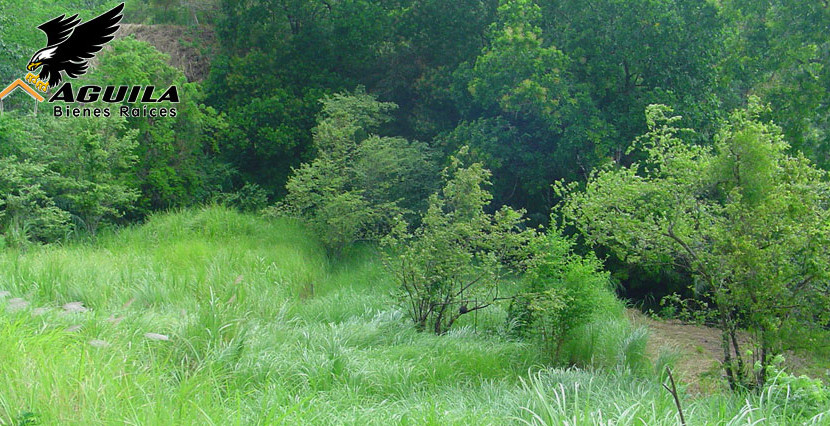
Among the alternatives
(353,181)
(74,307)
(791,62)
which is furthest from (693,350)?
(74,307)

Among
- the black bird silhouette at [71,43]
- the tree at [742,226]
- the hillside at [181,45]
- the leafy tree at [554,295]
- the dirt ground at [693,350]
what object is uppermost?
the hillside at [181,45]

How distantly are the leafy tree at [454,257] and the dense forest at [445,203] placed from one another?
0.14 feet

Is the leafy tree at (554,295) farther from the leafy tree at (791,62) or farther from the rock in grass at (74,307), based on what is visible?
the leafy tree at (791,62)

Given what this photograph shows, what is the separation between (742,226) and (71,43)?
1131 centimetres

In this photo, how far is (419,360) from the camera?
18.6ft

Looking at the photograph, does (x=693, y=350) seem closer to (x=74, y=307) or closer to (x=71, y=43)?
(x=74, y=307)

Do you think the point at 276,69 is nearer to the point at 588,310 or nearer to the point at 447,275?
the point at 447,275

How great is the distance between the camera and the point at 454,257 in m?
7.22

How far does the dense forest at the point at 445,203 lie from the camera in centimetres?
500

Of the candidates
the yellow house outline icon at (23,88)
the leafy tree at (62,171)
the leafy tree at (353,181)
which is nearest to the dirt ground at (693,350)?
the leafy tree at (353,181)

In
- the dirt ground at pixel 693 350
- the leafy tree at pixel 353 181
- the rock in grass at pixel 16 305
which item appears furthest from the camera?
the leafy tree at pixel 353 181

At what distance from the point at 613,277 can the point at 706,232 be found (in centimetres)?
607

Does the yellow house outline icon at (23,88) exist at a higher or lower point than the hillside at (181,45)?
lower

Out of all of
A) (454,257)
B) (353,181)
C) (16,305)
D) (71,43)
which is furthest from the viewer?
(353,181)
